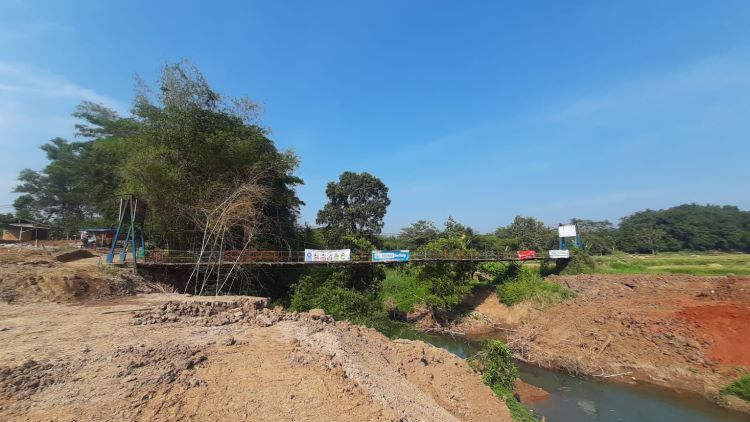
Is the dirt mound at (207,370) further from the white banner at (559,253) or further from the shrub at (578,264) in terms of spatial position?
the shrub at (578,264)

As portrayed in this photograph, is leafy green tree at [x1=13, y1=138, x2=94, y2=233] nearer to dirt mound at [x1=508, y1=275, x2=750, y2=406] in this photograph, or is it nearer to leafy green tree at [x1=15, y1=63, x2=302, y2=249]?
leafy green tree at [x1=15, y1=63, x2=302, y2=249]

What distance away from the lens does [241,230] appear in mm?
22672

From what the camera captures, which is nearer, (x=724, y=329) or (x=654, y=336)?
(x=724, y=329)

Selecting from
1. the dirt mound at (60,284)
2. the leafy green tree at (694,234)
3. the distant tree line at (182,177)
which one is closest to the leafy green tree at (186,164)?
the distant tree line at (182,177)

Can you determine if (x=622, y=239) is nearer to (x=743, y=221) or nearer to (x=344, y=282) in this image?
(x=743, y=221)

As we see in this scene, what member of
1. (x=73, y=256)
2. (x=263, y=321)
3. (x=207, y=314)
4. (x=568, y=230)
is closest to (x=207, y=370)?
(x=263, y=321)

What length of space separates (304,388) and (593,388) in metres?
17.1

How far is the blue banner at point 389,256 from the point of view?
24736 mm

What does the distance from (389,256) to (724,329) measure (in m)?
18.7

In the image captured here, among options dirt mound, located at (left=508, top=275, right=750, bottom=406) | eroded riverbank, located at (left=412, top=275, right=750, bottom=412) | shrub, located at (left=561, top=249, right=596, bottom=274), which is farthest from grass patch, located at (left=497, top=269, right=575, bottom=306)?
shrub, located at (left=561, top=249, right=596, bottom=274)

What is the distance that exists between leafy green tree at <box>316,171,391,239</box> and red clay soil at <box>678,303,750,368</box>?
3482 cm

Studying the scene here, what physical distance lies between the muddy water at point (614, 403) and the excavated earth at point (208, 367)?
6326 mm

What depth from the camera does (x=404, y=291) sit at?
103 feet

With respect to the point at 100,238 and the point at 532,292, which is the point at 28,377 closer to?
the point at 100,238
